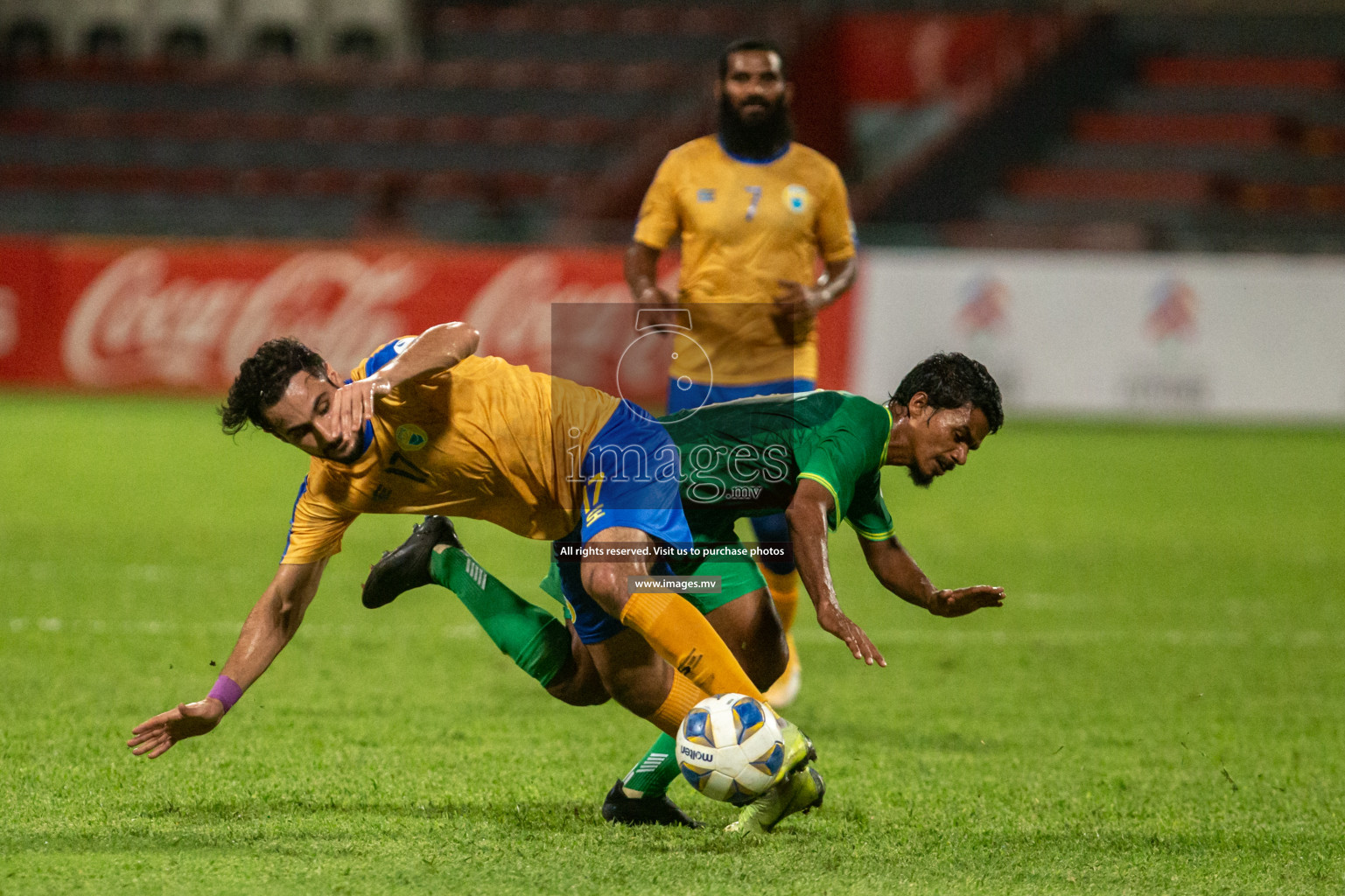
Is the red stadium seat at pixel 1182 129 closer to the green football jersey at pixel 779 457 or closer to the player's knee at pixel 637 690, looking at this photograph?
the green football jersey at pixel 779 457

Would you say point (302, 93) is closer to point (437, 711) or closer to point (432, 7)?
point (432, 7)

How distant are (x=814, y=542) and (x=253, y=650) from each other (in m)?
1.52

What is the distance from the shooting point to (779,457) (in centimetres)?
445

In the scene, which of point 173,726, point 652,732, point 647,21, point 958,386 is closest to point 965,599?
point 958,386

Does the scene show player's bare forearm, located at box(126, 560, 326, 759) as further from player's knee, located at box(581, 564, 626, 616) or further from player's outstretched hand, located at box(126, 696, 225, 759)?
player's knee, located at box(581, 564, 626, 616)

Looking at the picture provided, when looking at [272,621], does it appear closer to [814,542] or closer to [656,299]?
[814,542]

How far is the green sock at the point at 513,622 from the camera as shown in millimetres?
4656

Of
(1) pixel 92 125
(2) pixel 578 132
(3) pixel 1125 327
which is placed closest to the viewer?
(3) pixel 1125 327

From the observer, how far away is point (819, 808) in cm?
447

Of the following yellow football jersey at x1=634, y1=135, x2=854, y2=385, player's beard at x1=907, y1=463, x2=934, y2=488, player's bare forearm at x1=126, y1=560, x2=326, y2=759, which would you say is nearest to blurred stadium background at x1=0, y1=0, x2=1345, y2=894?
player's bare forearm at x1=126, y1=560, x2=326, y2=759

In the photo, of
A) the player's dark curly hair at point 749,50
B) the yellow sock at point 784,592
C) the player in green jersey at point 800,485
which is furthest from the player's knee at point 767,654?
the player's dark curly hair at point 749,50

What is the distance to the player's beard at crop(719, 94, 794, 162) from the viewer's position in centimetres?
603

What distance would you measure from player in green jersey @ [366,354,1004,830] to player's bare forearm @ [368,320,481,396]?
74cm

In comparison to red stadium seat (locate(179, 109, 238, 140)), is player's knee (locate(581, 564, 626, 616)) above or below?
below
